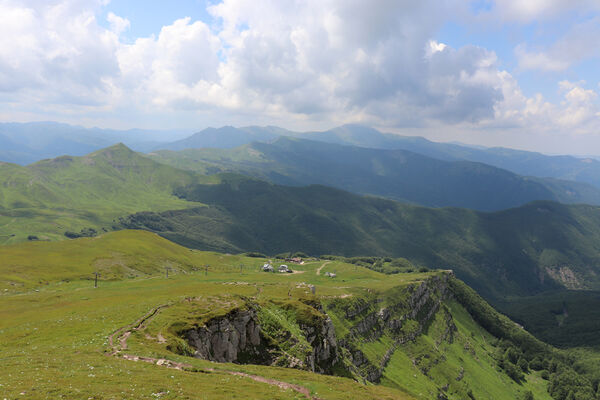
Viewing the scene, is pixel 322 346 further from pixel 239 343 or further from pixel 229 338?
pixel 229 338

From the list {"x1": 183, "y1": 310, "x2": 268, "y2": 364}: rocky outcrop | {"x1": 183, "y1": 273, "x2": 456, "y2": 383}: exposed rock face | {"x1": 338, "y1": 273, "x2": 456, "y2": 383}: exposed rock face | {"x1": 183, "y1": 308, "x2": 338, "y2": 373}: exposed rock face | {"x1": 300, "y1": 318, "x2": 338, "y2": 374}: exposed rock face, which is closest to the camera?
{"x1": 183, "y1": 310, "x2": 268, "y2": 364}: rocky outcrop

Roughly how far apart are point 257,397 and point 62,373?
19.8 m

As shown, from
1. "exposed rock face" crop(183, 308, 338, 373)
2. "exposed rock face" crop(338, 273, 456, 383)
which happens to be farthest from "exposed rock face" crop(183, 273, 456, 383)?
"exposed rock face" crop(338, 273, 456, 383)

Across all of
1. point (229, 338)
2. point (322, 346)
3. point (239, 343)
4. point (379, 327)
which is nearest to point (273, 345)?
point (239, 343)

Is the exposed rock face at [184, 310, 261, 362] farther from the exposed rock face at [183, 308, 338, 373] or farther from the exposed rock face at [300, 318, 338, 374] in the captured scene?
the exposed rock face at [300, 318, 338, 374]

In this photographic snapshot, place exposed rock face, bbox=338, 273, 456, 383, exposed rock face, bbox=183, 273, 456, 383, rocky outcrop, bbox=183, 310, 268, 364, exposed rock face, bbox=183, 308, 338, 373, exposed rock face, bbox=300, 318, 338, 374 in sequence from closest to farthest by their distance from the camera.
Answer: rocky outcrop, bbox=183, 310, 268, 364 < exposed rock face, bbox=183, 308, 338, 373 < exposed rock face, bbox=183, 273, 456, 383 < exposed rock face, bbox=300, 318, 338, 374 < exposed rock face, bbox=338, 273, 456, 383

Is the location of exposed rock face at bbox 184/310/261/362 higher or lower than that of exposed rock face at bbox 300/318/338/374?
higher

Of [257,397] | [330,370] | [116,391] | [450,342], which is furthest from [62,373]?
[450,342]

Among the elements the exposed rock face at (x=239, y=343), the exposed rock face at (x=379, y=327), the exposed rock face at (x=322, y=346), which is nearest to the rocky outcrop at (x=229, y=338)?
the exposed rock face at (x=239, y=343)

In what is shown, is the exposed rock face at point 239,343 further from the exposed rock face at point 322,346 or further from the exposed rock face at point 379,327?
the exposed rock face at point 379,327

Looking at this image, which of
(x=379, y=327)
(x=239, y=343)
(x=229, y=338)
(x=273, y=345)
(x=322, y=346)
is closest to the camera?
(x=229, y=338)

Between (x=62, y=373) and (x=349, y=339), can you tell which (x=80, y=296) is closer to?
(x=62, y=373)

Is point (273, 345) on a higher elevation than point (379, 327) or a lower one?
higher

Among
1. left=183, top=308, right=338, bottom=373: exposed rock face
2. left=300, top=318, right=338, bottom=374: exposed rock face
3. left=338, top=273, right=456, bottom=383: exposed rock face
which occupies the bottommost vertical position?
left=338, top=273, right=456, bottom=383: exposed rock face
